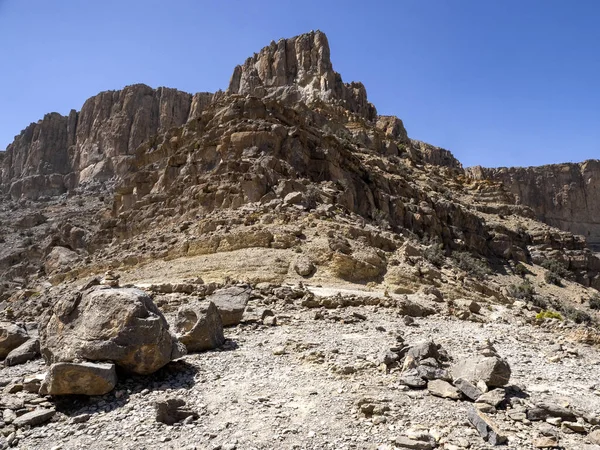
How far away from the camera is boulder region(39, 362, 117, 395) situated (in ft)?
20.4

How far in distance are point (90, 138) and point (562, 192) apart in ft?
311

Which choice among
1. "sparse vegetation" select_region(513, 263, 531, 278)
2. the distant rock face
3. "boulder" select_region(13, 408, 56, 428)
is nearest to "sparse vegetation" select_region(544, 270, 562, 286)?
"sparse vegetation" select_region(513, 263, 531, 278)

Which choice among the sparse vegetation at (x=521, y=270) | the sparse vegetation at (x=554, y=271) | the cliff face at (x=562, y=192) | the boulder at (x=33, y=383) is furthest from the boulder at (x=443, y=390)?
the cliff face at (x=562, y=192)

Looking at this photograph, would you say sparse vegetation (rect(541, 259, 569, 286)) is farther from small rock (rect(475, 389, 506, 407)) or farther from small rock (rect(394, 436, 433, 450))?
small rock (rect(394, 436, 433, 450))

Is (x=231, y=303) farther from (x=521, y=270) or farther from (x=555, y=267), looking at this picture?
(x=555, y=267)

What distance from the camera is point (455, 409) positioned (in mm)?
5777

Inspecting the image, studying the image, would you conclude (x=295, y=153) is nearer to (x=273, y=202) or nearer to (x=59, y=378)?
(x=273, y=202)

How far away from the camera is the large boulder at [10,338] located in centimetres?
909

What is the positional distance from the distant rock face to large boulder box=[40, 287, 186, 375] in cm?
5139

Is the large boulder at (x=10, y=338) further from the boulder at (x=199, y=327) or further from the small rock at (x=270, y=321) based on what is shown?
the small rock at (x=270, y=321)

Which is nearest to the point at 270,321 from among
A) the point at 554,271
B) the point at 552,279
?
the point at 552,279

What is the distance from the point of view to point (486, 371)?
258 inches

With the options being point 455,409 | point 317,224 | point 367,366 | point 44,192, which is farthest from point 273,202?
point 44,192

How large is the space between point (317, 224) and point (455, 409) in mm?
12142
